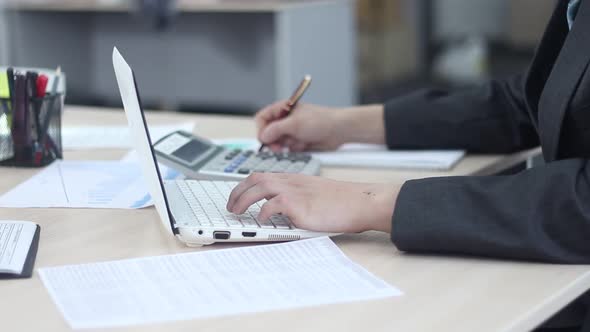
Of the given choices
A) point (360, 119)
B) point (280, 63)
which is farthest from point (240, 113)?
point (360, 119)

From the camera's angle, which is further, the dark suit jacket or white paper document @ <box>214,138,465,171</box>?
white paper document @ <box>214,138,465,171</box>

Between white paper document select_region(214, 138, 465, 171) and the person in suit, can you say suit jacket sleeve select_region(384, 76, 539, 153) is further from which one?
the person in suit

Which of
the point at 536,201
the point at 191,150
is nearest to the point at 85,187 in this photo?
the point at 191,150

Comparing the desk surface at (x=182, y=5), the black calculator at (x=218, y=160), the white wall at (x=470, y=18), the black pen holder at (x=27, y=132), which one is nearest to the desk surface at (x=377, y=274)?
the black calculator at (x=218, y=160)

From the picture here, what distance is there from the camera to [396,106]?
160cm

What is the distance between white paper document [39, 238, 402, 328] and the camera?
33.3 inches

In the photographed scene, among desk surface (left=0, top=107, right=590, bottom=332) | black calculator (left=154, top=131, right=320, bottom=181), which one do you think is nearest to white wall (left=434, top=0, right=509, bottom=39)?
black calculator (left=154, top=131, right=320, bottom=181)

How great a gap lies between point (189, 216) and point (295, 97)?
53 cm

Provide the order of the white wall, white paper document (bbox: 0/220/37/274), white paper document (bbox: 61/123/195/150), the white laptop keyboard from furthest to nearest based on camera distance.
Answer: the white wall < white paper document (bbox: 61/123/195/150) < the white laptop keyboard < white paper document (bbox: 0/220/37/274)

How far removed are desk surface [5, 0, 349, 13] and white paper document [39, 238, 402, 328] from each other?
2.75m

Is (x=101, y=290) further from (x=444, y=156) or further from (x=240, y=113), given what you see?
(x=240, y=113)

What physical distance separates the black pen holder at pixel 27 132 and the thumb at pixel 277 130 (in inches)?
13.6

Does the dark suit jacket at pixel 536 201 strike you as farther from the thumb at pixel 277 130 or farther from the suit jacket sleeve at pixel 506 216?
the thumb at pixel 277 130

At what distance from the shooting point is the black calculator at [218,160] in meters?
1.35
